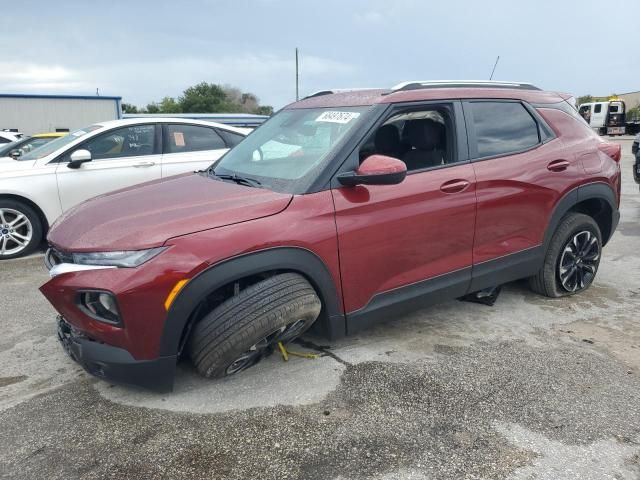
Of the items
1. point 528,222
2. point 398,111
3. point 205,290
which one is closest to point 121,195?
point 205,290

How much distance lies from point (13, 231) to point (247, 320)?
4.34 m

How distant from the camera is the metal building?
25.2 metres

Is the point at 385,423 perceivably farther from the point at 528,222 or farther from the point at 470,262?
the point at 528,222

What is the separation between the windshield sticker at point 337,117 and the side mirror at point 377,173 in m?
0.45

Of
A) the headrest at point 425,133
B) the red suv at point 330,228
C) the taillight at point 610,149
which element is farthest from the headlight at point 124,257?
the taillight at point 610,149

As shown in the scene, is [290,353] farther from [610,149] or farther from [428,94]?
[610,149]

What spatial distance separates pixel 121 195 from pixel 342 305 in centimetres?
156

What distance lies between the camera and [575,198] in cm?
399

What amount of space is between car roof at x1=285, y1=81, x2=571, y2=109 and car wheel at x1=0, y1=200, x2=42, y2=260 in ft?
11.5

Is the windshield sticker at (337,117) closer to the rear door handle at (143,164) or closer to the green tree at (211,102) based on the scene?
the rear door handle at (143,164)

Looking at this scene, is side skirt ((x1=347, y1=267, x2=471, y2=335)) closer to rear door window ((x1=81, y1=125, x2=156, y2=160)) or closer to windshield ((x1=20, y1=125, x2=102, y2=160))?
rear door window ((x1=81, y1=125, x2=156, y2=160))

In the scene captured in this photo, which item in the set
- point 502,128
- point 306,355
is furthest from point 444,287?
point 502,128

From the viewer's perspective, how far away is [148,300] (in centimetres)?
242

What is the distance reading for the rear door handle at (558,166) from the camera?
3.83 m
